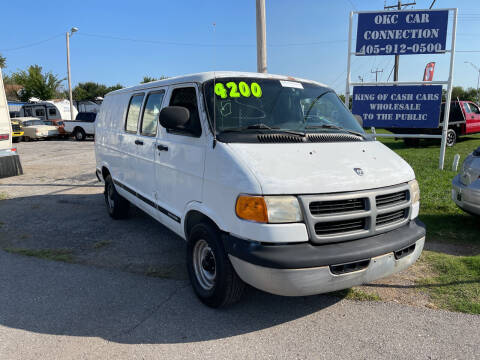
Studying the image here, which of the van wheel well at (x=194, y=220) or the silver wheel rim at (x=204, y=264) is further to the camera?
the silver wheel rim at (x=204, y=264)

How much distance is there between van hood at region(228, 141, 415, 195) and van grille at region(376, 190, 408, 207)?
0.10m

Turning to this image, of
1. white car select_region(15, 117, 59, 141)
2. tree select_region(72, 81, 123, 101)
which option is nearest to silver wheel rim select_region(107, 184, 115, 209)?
white car select_region(15, 117, 59, 141)

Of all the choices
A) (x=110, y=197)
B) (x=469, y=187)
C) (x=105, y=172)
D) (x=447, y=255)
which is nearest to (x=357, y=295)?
(x=447, y=255)

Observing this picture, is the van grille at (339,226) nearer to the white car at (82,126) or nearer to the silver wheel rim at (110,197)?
the silver wheel rim at (110,197)

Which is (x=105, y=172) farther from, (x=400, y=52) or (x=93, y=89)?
(x=93, y=89)

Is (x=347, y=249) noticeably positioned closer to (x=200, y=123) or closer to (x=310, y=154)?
(x=310, y=154)

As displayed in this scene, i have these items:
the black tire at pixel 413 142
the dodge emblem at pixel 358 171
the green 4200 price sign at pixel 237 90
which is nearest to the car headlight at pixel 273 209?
the dodge emblem at pixel 358 171

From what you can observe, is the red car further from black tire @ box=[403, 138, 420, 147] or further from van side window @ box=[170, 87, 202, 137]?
van side window @ box=[170, 87, 202, 137]

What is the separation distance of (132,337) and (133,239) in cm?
250

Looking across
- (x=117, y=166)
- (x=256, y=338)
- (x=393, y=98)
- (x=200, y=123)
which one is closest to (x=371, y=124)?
(x=393, y=98)

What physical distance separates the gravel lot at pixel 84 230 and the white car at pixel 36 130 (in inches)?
618

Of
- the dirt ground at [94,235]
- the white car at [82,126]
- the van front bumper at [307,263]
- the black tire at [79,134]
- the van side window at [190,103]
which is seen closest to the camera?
the van front bumper at [307,263]

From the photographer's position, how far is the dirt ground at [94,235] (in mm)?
4121

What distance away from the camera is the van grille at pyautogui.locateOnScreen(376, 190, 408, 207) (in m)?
3.10
